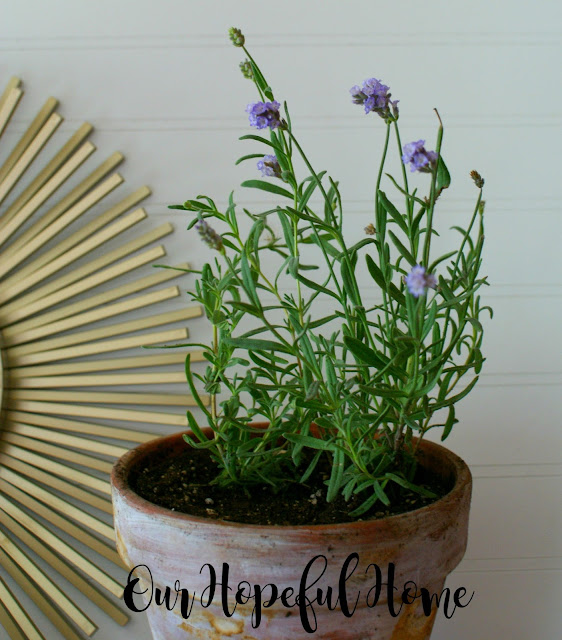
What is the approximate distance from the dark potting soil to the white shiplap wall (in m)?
0.42

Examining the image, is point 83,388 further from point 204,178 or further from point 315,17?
point 315,17

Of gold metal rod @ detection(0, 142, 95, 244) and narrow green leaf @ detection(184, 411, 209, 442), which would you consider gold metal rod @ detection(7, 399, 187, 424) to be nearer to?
gold metal rod @ detection(0, 142, 95, 244)

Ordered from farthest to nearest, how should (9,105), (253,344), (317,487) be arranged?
(9,105) → (317,487) → (253,344)

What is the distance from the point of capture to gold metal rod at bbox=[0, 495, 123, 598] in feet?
3.58

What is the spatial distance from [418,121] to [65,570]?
0.91 metres

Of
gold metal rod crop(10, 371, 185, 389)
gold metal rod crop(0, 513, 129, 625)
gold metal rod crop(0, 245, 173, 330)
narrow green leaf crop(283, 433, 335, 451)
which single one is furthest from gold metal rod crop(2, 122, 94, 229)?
narrow green leaf crop(283, 433, 335, 451)

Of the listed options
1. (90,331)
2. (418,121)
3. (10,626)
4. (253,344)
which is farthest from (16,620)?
(418,121)

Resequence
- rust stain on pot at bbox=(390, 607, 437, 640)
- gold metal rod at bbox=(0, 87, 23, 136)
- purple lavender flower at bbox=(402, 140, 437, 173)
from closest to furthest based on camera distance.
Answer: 1. purple lavender flower at bbox=(402, 140, 437, 173)
2. rust stain on pot at bbox=(390, 607, 437, 640)
3. gold metal rod at bbox=(0, 87, 23, 136)

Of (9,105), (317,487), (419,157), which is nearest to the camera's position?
(419,157)

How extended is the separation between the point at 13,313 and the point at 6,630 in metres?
0.50

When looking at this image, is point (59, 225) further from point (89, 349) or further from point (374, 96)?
point (374, 96)

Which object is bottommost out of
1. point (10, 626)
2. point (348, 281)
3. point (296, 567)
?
point (10, 626)

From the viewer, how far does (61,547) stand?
1.10 meters

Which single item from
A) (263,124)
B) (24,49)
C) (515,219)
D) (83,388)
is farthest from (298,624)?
(24,49)
